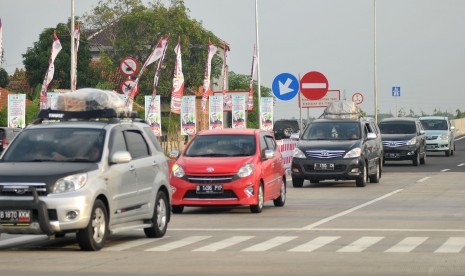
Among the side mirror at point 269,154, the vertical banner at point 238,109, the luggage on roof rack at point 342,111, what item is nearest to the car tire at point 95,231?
the side mirror at point 269,154

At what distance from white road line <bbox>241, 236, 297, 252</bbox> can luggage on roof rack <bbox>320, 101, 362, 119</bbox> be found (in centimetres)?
1753

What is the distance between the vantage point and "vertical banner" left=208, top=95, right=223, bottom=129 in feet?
176

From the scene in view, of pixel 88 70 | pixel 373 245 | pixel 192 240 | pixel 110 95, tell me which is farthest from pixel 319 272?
pixel 88 70

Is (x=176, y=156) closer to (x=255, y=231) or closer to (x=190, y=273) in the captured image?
(x=255, y=231)

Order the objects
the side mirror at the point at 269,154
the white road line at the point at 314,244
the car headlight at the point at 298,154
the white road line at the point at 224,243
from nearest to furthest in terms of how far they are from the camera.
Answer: the white road line at the point at 314,244 < the white road line at the point at 224,243 < the side mirror at the point at 269,154 < the car headlight at the point at 298,154

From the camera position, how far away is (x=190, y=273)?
524 inches

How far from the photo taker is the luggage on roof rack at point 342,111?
1406 inches

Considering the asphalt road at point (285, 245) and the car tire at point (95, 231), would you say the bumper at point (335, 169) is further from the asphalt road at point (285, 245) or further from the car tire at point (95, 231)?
the car tire at point (95, 231)

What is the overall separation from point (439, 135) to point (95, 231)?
43979mm

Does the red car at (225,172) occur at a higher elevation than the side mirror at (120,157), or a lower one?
lower

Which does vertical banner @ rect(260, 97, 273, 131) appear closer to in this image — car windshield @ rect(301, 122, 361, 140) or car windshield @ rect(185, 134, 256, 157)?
car windshield @ rect(301, 122, 361, 140)

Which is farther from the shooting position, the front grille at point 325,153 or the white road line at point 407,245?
the front grille at point 325,153

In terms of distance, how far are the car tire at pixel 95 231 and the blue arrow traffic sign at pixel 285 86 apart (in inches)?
833

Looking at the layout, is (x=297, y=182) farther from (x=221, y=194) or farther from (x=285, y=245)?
(x=285, y=245)
